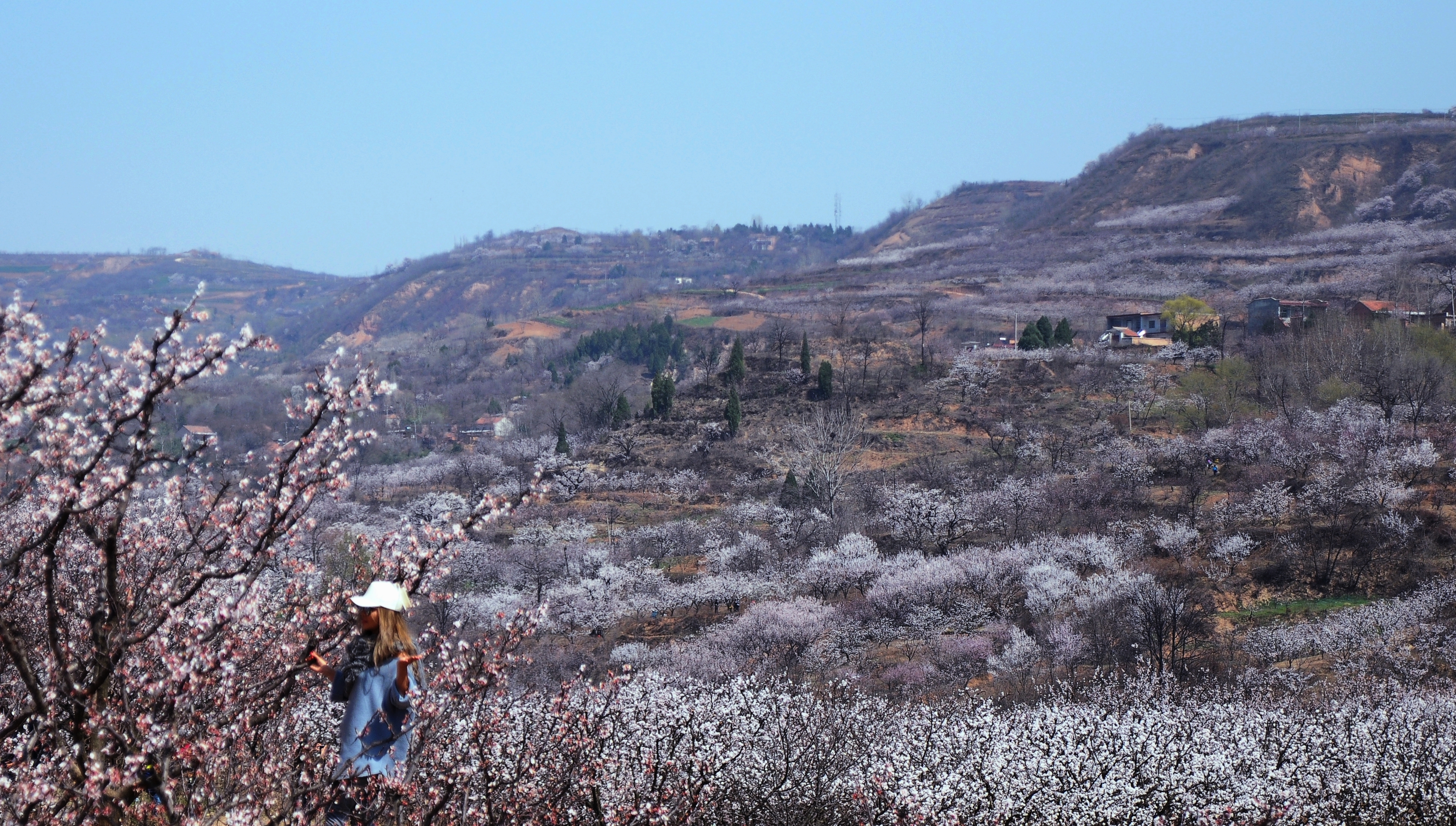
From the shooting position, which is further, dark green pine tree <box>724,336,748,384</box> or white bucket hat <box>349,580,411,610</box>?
dark green pine tree <box>724,336,748,384</box>

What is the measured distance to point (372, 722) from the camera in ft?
13.7

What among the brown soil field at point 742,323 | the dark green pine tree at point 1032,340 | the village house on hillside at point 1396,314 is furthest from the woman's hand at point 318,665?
the brown soil field at point 742,323

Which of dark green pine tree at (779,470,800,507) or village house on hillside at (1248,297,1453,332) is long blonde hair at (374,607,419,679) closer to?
dark green pine tree at (779,470,800,507)

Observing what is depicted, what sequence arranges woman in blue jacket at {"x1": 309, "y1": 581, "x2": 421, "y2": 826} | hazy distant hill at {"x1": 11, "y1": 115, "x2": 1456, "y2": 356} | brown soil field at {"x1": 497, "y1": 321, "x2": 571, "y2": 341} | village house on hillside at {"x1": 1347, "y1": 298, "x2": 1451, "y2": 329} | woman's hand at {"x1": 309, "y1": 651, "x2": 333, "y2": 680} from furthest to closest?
brown soil field at {"x1": 497, "y1": 321, "x2": 571, "y2": 341} → hazy distant hill at {"x1": 11, "y1": 115, "x2": 1456, "y2": 356} → village house on hillside at {"x1": 1347, "y1": 298, "x2": 1451, "y2": 329} → woman in blue jacket at {"x1": 309, "y1": 581, "x2": 421, "y2": 826} → woman's hand at {"x1": 309, "y1": 651, "x2": 333, "y2": 680}

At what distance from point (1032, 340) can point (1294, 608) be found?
33.5 meters

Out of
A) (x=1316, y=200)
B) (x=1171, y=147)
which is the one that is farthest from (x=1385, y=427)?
(x=1171, y=147)

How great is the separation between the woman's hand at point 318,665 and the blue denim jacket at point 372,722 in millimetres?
90

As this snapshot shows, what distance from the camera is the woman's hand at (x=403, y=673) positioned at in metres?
4.15

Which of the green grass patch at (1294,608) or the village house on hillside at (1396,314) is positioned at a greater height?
the village house on hillside at (1396,314)

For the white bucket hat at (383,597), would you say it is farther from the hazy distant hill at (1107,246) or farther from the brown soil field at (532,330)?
the brown soil field at (532,330)

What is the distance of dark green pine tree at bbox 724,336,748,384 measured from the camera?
54.3m

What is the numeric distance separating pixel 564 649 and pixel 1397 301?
50.9 m

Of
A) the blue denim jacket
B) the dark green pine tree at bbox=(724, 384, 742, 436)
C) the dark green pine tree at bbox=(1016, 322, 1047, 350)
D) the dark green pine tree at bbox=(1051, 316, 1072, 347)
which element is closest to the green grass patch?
the blue denim jacket

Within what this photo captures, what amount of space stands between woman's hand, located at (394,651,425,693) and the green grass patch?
70.5 ft
